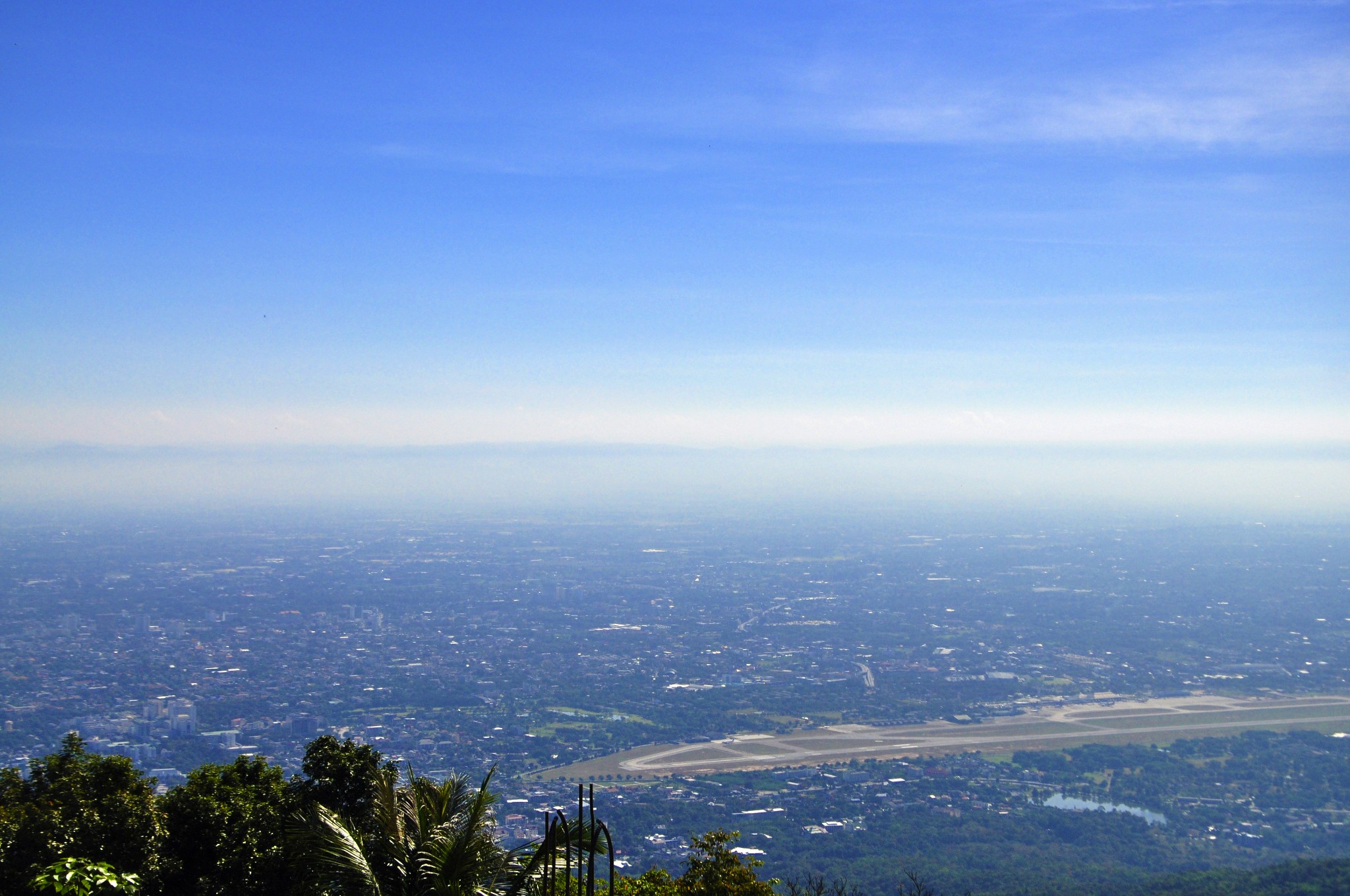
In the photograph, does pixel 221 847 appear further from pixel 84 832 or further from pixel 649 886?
pixel 649 886

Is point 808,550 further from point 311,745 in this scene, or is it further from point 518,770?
point 311,745

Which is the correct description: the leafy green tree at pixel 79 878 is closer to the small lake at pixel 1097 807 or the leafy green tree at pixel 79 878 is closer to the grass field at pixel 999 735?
the grass field at pixel 999 735

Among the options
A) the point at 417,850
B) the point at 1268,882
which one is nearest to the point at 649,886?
the point at 417,850

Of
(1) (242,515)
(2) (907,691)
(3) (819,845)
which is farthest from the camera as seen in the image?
(1) (242,515)

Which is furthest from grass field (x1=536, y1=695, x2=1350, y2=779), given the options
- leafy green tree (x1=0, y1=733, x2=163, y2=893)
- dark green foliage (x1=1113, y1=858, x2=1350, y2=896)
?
leafy green tree (x1=0, y1=733, x2=163, y2=893)

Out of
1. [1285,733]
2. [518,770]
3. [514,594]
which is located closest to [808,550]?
[514,594]

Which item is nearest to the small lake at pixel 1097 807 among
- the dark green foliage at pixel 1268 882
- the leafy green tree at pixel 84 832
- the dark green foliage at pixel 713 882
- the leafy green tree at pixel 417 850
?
the dark green foliage at pixel 1268 882
